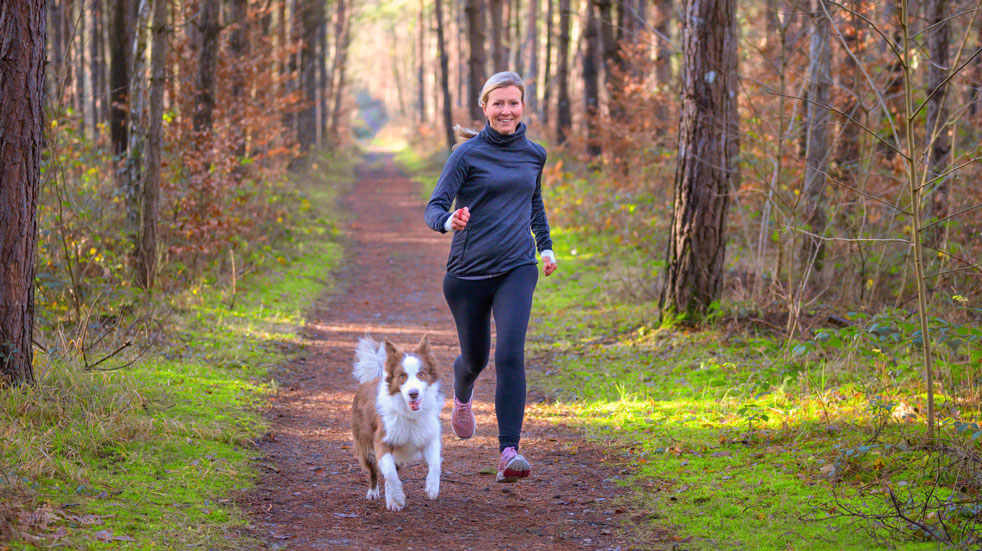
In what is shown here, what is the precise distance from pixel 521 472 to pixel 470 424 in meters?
0.78

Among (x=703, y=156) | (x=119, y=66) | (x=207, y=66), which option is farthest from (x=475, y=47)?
(x=703, y=156)

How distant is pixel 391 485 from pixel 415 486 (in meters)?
0.68

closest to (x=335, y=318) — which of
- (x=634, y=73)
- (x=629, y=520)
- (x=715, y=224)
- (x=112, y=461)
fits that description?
(x=715, y=224)

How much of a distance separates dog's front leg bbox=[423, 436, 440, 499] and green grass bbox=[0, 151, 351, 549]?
1055 mm

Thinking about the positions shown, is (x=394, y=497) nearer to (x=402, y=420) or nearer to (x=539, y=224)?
(x=402, y=420)

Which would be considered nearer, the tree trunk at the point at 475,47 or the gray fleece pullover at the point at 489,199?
the gray fleece pullover at the point at 489,199

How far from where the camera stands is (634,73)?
20.1 metres

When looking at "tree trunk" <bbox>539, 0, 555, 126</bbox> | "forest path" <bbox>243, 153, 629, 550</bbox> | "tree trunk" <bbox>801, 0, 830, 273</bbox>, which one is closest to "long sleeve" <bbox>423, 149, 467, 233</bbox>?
"forest path" <bbox>243, 153, 629, 550</bbox>

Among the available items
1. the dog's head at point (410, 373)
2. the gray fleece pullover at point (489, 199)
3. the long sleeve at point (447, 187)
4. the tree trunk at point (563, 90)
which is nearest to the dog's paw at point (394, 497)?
the dog's head at point (410, 373)

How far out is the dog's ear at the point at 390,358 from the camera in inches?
194

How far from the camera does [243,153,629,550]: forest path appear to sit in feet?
15.0

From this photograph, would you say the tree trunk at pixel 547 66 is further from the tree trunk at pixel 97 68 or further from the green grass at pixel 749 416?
the green grass at pixel 749 416

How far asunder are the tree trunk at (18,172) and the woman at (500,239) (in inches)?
107

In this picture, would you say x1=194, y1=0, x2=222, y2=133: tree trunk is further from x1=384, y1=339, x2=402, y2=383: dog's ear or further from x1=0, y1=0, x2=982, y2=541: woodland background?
x1=384, y1=339, x2=402, y2=383: dog's ear
